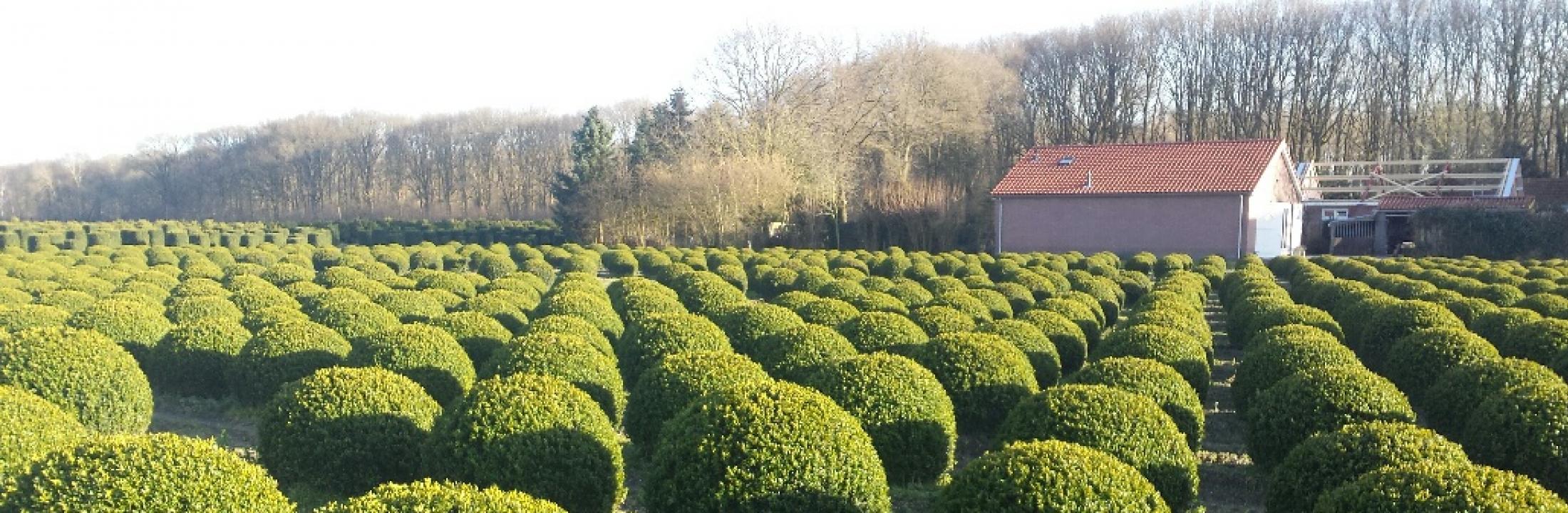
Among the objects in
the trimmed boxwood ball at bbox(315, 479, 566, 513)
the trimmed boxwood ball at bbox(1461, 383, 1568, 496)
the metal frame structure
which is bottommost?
the trimmed boxwood ball at bbox(1461, 383, 1568, 496)

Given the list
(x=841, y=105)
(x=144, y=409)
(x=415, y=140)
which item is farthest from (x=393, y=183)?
(x=144, y=409)

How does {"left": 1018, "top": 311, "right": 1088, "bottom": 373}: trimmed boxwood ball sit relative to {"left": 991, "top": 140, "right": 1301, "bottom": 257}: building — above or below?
below

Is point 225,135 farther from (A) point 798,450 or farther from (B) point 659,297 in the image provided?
(A) point 798,450

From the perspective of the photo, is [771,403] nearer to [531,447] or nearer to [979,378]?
[531,447]

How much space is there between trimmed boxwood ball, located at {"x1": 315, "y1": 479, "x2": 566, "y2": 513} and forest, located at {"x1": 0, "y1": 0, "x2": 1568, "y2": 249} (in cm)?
3557

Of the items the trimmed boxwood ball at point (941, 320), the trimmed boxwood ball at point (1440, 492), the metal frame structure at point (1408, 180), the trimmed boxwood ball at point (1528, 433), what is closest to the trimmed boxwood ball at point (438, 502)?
the trimmed boxwood ball at point (1440, 492)

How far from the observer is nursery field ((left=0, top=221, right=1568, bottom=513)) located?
5648mm

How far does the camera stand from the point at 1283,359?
1029 cm

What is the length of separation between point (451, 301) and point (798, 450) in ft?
39.4

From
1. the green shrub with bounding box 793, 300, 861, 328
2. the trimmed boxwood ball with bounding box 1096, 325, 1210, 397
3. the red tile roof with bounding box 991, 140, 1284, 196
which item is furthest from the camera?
the red tile roof with bounding box 991, 140, 1284, 196

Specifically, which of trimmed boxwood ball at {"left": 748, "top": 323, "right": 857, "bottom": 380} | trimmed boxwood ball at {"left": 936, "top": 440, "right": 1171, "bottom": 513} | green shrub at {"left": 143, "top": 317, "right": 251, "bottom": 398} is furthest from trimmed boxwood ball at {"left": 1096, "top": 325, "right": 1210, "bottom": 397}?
green shrub at {"left": 143, "top": 317, "right": 251, "bottom": 398}

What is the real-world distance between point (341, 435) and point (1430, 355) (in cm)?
1075

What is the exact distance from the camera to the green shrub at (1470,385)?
8.57 metres

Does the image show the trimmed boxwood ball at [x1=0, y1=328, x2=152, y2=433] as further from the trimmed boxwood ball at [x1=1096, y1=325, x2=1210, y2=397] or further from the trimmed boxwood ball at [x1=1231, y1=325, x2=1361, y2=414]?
the trimmed boxwood ball at [x1=1231, y1=325, x2=1361, y2=414]
